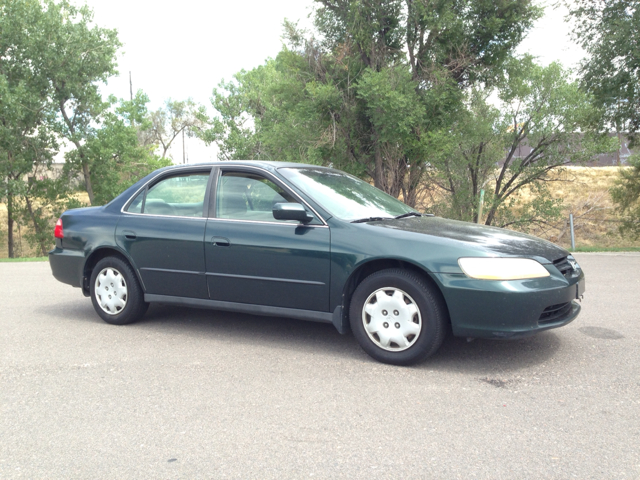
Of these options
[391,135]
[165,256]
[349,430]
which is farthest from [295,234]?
[391,135]

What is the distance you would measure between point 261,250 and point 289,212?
19.2 inches

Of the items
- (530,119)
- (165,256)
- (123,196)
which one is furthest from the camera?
(530,119)

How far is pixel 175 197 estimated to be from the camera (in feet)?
18.9

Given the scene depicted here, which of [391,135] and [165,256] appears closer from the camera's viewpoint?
[165,256]

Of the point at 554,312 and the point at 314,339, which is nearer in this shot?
the point at 554,312

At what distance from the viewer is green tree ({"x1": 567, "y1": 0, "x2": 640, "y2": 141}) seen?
46.2 ft

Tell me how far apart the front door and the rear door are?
0.16 meters

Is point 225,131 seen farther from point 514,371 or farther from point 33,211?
point 514,371

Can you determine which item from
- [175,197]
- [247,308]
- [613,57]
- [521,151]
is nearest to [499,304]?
[247,308]

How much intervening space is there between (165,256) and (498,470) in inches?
144

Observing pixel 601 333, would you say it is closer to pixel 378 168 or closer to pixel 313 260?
pixel 313 260

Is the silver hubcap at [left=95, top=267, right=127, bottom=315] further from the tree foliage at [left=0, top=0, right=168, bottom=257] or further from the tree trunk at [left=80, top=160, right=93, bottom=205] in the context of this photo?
the tree trunk at [left=80, top=160, right=93, bottom=205]

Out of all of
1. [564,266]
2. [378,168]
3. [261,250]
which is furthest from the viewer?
[378,168]

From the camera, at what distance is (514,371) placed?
14.2ft
